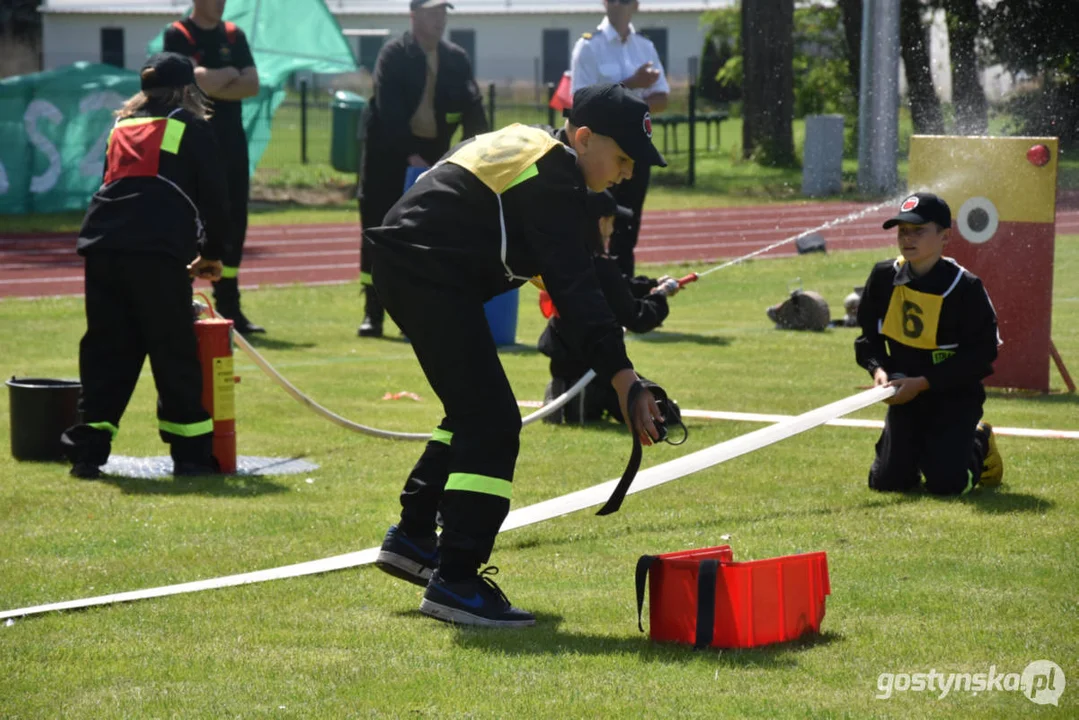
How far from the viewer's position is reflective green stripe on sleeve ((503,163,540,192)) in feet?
16.2

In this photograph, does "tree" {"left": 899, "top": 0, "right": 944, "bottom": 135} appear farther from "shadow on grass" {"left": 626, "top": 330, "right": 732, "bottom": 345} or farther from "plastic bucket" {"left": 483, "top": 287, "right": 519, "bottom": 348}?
"plastic bucket" {"left": 483, "top": 287, "right": 519, "bottom": 348}

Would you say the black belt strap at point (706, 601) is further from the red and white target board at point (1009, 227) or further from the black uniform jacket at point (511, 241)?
the red and white target board at point (1009, 227)

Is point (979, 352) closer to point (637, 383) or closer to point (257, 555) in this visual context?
point (637, 383)

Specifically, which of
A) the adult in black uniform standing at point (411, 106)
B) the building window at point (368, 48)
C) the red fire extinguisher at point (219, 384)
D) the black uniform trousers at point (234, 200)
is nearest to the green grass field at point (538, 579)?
the red fire extinguisher at point (219, 384)

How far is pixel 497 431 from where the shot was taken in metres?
5.05

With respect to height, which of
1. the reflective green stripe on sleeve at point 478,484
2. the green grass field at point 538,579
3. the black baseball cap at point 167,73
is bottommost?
the green grass field at point 538,579

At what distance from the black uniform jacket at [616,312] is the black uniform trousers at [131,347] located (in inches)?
69.5

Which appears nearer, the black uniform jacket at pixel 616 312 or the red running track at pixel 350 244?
the black uniform jacket at pixel 616 312

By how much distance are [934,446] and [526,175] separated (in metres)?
2.85

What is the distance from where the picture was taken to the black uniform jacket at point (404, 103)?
39.1ft

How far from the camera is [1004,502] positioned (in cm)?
677

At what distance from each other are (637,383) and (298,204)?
21960 mm

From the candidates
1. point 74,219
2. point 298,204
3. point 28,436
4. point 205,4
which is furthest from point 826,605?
point 298,204

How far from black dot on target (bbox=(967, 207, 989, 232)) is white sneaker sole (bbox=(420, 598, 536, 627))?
5528mm
